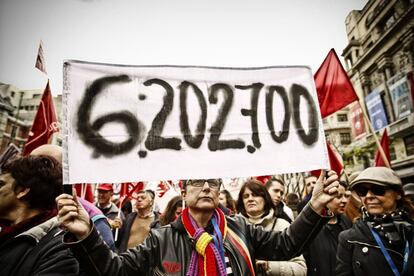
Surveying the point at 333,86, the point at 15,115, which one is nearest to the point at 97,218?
the point at 333,86

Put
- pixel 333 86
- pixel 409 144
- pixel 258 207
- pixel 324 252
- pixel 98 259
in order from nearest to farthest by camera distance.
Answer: pixel 98 259, pixel 324 252, pixel 258 207, pixel 333 86, pixel 409 144

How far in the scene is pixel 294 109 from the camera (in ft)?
7.12

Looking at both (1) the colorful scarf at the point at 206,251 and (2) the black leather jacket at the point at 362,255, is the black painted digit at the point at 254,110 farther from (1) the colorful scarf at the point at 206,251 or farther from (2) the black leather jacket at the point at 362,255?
(2) the black leather jacket at the point at 362,255

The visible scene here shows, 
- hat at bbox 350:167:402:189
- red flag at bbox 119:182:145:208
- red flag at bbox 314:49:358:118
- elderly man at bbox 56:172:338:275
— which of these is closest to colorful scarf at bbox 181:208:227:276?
elderly man at bbox 56:172:338:275

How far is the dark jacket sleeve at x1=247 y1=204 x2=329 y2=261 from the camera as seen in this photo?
5.96ft

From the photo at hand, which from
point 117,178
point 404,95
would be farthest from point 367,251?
point 404,95

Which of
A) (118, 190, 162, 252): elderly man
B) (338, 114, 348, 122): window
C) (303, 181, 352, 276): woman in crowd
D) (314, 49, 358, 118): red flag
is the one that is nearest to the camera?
(303, 181, 352, 276): woman in crowd

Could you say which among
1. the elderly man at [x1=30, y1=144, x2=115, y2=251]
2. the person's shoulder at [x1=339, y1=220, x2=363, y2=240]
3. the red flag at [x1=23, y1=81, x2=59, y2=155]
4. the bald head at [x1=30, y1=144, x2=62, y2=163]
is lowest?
the person's shoulder at [x1=339, y1=220, x2=363, y2=240]

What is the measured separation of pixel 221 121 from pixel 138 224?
3.24 meters

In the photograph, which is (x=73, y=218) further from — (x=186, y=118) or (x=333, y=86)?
(x=333, y=86)

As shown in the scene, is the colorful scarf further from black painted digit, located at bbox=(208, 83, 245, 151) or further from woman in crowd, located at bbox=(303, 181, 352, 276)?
woman in crowd, located at bbox=(303, 181, 352, 276)

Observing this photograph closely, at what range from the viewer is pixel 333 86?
3881 mm

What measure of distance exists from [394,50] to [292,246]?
24.8 meters

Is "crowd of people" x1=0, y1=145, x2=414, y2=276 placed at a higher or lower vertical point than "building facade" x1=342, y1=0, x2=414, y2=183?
lower
